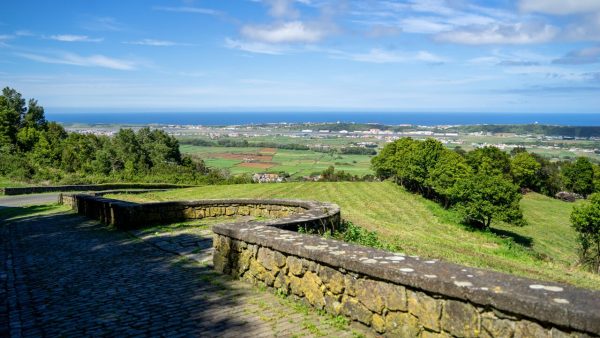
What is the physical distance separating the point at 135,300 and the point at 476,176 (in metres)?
36.5

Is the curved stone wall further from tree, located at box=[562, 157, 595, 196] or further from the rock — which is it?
tree, located at box=[562, 157, 595, 196]

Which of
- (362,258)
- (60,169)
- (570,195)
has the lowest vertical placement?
(570,195)

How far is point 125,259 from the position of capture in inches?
370

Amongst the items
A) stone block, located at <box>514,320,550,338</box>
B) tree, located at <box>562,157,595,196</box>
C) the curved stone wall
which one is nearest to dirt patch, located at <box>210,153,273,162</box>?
tree, located at <box>562,157,595,196</box>

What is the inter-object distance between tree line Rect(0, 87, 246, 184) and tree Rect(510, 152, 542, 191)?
48169 mm

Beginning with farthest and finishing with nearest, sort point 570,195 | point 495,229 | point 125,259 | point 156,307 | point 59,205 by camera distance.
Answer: point 570,195 < point 495,229 < point 59,205 < point 125,259 < point 156,307

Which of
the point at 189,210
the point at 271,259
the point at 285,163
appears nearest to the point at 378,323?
the point at 271,259

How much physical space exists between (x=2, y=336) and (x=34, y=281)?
2936 mm

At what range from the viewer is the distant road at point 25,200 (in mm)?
27098

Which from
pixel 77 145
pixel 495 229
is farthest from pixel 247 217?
pixel 77 145

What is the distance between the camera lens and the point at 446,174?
4556cm

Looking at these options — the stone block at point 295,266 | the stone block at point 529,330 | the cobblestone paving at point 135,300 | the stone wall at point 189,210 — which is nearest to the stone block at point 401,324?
the cobblestone paving at point 135,300

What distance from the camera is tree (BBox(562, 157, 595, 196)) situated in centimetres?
7589

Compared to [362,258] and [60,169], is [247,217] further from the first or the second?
[60,169]
